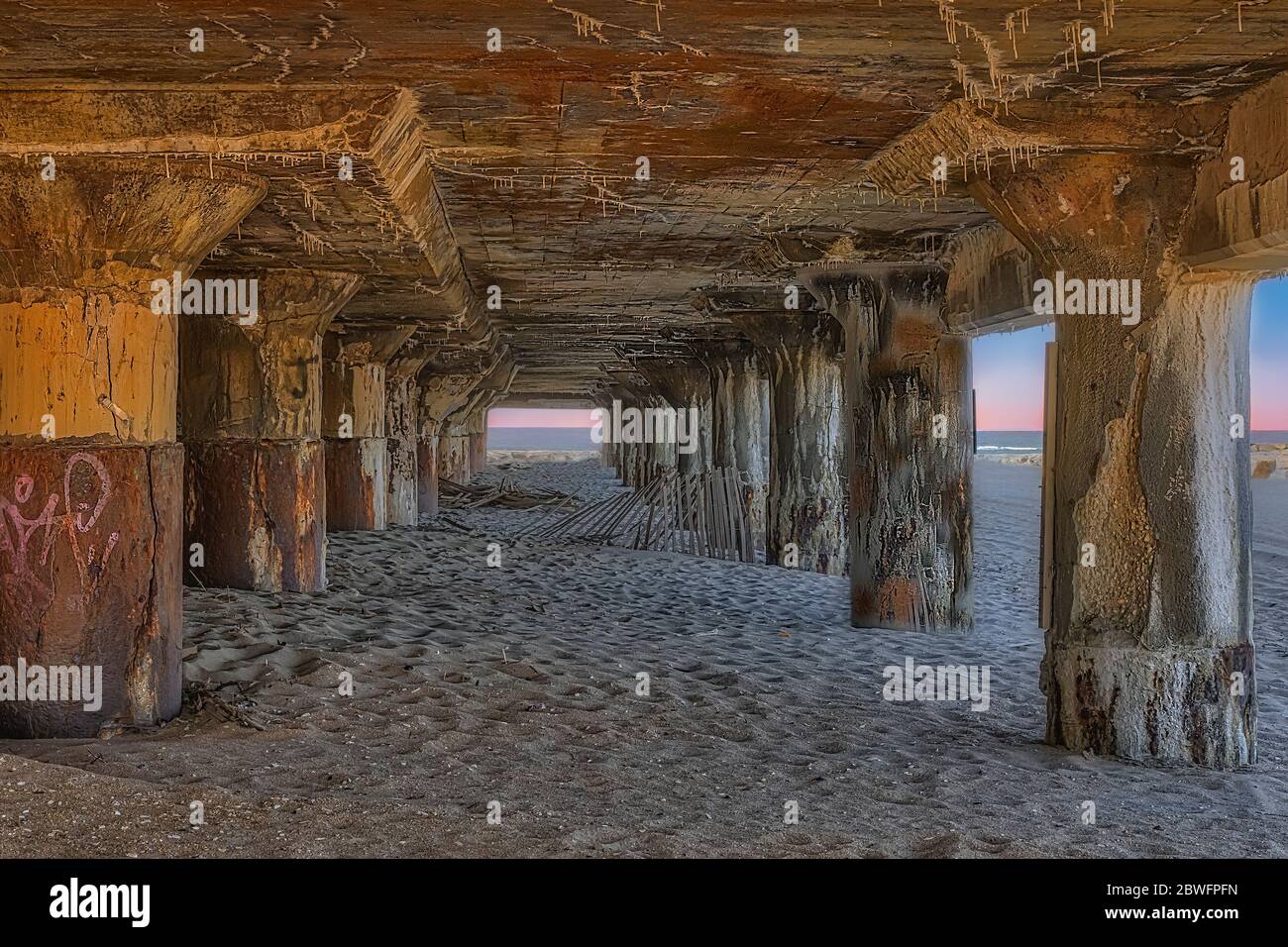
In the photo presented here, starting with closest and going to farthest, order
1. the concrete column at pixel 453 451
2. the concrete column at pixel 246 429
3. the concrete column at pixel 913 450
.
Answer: the concrete column at pixel 246 429
the concrete column at pixel 913 450
the concrete column at pixel 453 451

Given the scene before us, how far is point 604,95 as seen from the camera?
5.49 meters

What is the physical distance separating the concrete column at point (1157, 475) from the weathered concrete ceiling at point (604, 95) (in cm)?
37

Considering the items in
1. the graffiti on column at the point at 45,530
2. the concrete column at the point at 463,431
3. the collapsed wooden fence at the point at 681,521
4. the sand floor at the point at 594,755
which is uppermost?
the concrete column at the point at 463,431

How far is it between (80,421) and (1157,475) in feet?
18.2

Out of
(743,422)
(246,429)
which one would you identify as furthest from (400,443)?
(246,429)

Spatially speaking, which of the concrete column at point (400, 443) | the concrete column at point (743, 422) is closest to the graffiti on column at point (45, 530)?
the concrete column at point (400, 443)

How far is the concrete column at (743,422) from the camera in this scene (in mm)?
18359

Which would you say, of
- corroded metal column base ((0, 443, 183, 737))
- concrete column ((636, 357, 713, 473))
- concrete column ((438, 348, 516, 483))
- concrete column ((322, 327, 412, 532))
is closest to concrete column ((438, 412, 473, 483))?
concrete column ((438, 348, 516, 483))

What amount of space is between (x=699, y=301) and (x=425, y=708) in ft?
27.5

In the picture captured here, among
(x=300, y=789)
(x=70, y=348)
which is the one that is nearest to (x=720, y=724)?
(x=300, y=789)

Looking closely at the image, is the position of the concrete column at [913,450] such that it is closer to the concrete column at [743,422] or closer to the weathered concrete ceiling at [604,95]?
the weathered concrete ceiling at [604,95]

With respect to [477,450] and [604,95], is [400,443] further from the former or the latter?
[477,450]

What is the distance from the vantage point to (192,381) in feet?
33.0

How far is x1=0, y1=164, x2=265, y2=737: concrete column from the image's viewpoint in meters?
5.90
